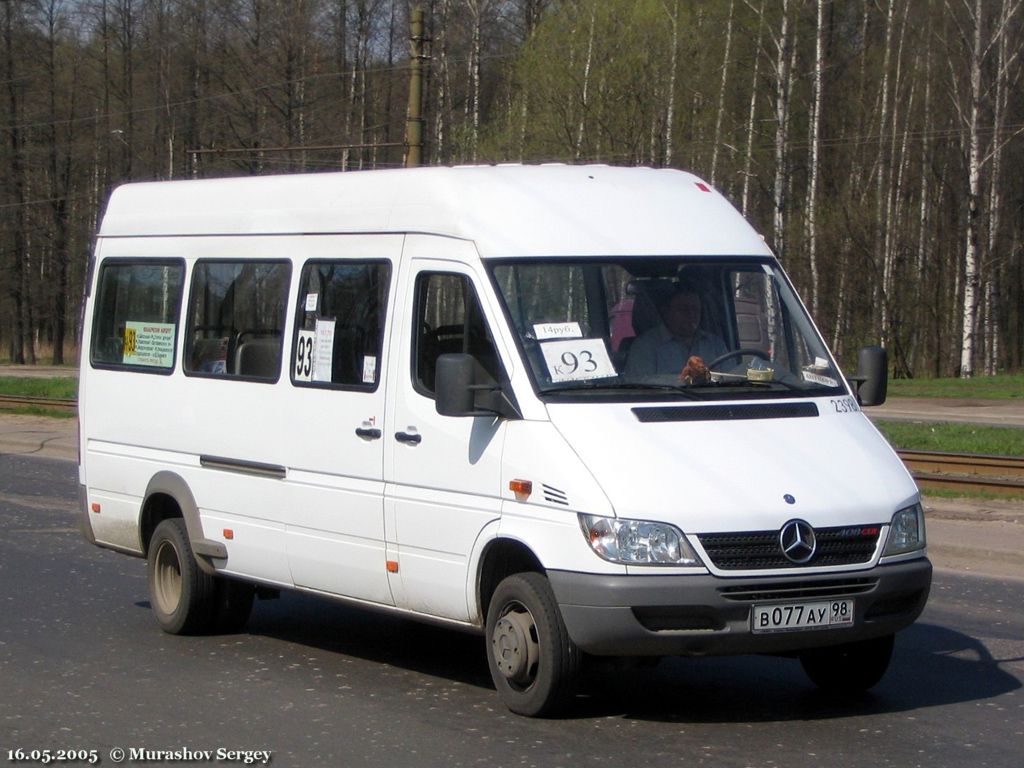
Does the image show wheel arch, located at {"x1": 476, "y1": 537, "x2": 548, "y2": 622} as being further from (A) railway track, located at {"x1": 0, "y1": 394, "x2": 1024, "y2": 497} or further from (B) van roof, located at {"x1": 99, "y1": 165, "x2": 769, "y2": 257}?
(A) railway track, located at {"x1": 0, "y1": 394, "x2": 1024, "y2": 497}

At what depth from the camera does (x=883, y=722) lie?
6.94 meters

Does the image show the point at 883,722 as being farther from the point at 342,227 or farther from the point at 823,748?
the point at 342,227

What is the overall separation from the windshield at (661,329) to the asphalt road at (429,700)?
4.62ft

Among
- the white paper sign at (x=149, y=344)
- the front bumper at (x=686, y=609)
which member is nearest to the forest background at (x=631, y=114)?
the white paper sign at (x=149, y=344)

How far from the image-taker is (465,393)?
6926 millimetres

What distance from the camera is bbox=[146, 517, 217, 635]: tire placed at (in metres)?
9.03

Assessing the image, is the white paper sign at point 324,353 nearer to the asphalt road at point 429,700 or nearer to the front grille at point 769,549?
the asphalt road at point 429,700

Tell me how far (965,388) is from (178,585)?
2801cm

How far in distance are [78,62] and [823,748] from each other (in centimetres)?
6518

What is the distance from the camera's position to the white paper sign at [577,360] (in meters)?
7.04

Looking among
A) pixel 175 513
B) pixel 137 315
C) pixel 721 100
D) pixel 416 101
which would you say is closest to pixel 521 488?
pixel 175 513

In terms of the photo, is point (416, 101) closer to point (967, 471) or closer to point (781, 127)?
point (967, 471)

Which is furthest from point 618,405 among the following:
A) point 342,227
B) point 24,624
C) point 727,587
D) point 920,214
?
point 920,214

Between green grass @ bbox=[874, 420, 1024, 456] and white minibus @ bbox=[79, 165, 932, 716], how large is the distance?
12700 millimetres
